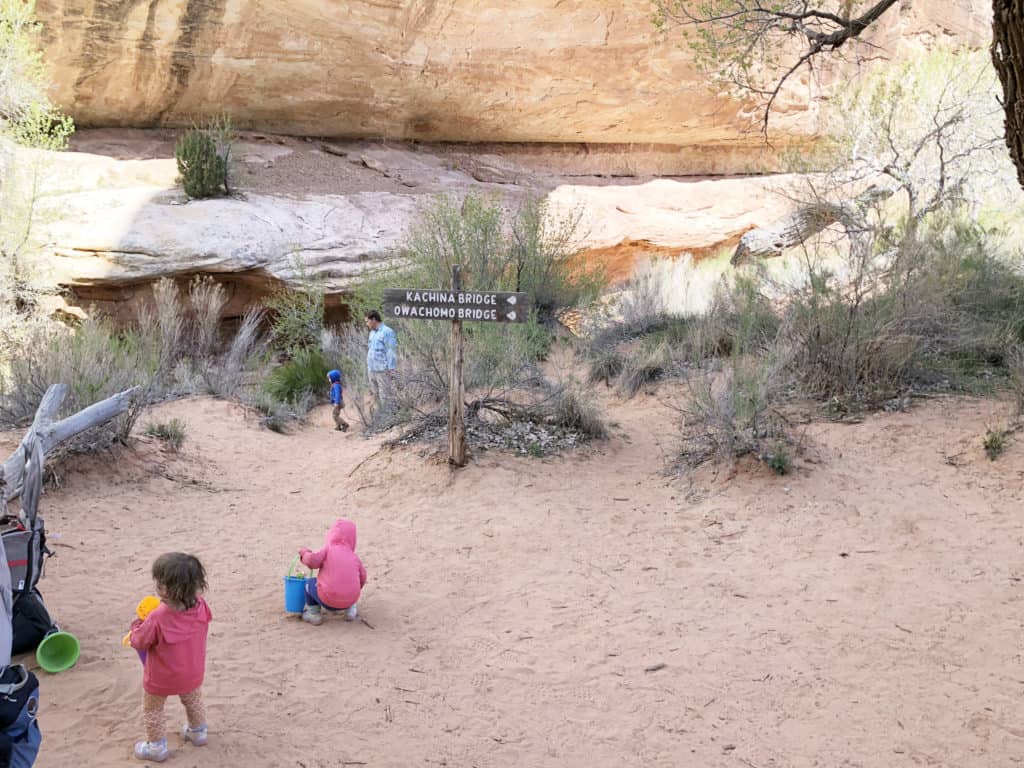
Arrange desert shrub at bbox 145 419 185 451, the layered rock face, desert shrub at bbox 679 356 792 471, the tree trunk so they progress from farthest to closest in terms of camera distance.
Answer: the layered rock face → desert shrub at bbox 145 419 185 451 → desert shrub at bbox 679 356 792 471 → the tree trunk

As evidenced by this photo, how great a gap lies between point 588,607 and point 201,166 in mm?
12447

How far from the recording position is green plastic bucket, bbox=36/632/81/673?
4.04 meters

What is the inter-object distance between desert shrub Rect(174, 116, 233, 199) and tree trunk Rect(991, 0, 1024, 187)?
14.2m

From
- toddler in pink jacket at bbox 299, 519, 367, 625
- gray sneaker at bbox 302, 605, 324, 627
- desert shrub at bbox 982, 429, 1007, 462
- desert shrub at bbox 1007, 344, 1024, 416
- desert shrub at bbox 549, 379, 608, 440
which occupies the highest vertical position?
desert shrub at bbox 1007, 344, 1024, 416

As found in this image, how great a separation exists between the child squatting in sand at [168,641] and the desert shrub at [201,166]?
42.8ft

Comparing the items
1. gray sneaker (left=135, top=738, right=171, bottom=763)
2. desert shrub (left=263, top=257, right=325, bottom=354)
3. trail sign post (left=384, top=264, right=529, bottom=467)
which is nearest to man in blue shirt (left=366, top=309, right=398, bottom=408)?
trail sign post (left=384, top=264, right=529, bottom=467)

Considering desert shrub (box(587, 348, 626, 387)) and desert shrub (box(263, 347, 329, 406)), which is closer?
desert shrub (box(587, 348, 626, 387))

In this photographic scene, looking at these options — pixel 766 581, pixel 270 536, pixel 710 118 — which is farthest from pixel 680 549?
pixel 710 118

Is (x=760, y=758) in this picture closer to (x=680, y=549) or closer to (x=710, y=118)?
(x=680, y=549)

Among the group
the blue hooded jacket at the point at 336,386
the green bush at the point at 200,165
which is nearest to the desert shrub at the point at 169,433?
the blue hooded jacket at the point at 336,386

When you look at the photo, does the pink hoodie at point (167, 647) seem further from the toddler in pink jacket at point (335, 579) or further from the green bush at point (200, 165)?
the green bush at point (200, 165)

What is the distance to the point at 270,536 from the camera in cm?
654

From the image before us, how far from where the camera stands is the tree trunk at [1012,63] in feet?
8.91

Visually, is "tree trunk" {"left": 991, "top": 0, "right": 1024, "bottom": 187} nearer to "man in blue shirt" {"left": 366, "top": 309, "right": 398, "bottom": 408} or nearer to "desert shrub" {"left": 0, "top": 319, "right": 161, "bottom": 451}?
"desert shrub" {"left": 0, "top": 319, "right": 161, "bottom": 451}
